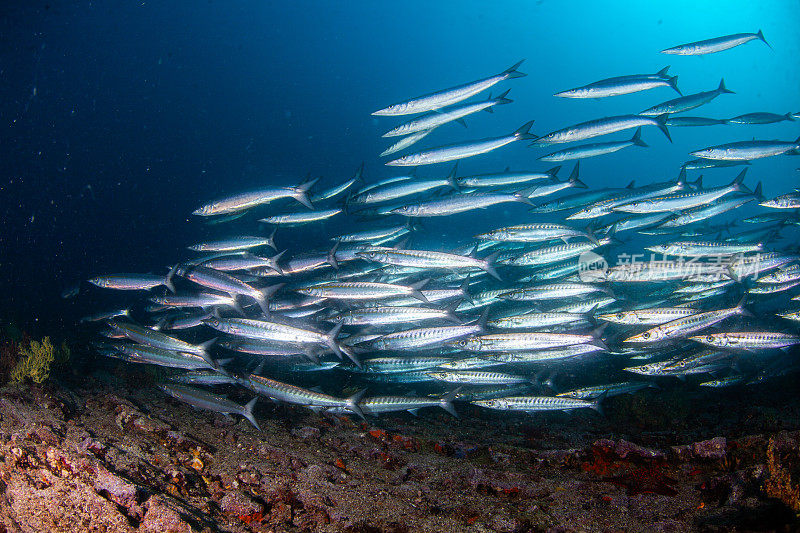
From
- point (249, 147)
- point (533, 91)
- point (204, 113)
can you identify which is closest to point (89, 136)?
point (204, 113)

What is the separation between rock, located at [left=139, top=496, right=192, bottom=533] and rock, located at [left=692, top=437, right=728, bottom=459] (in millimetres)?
4808

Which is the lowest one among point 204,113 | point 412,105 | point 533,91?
point 412,105

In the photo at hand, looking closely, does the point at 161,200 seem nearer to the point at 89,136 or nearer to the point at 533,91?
the point at 89,136

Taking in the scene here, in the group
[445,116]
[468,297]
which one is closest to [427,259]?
[468,297]

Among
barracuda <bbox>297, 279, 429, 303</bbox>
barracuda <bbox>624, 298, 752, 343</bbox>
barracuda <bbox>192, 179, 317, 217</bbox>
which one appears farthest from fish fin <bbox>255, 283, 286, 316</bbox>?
barracuda <bbox>624, 298, 752, 343</bbox>

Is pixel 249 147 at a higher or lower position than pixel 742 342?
higher

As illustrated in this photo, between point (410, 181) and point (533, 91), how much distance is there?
9446 cm

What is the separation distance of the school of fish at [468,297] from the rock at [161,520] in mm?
1611

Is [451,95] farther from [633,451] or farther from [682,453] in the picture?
[682,453]

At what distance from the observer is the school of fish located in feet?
15.7

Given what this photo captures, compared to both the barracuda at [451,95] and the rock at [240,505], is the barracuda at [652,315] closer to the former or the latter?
the barracuda at [451,95]

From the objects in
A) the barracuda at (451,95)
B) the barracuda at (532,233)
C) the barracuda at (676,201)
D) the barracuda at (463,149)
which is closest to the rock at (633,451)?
the barracuda at (532,233)

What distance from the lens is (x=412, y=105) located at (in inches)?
240

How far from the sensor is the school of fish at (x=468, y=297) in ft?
15.7
